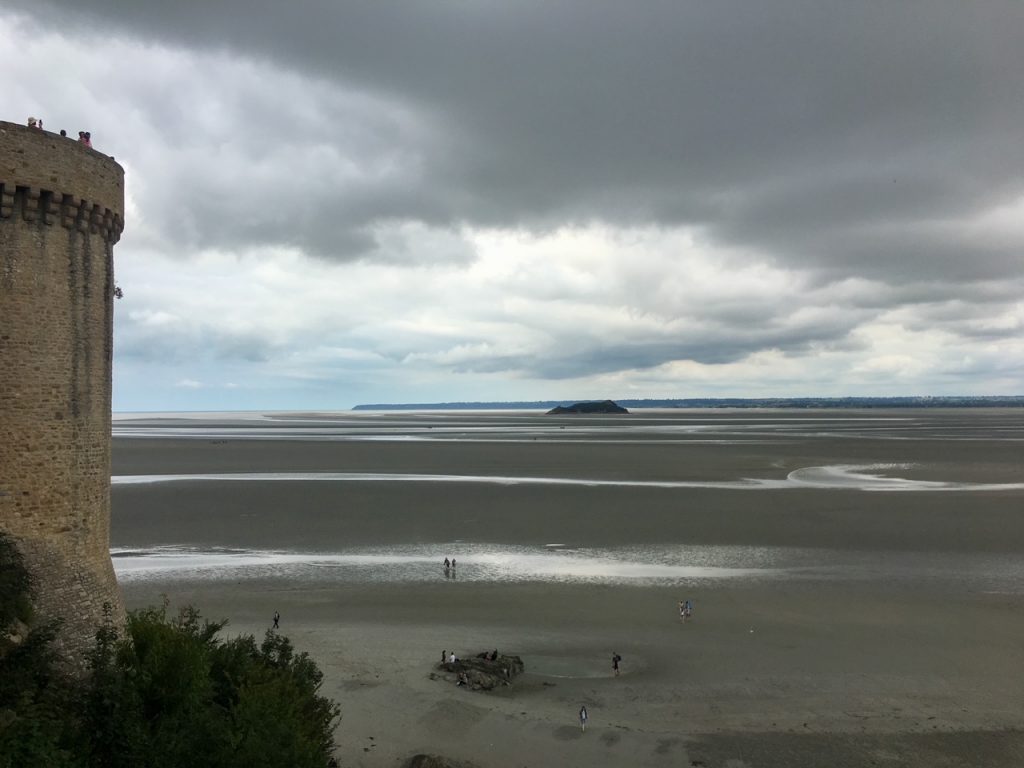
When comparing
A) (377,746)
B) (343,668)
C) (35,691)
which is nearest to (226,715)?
(35,691)

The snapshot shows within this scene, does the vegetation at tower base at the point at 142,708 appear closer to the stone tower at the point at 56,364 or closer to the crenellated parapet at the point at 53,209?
the stone tower at the point at 56,364

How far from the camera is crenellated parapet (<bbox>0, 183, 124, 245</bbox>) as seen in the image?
29.9 feet

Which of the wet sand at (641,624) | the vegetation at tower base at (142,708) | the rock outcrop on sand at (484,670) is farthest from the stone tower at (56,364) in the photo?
the rock outcrop on sand at (484,670)

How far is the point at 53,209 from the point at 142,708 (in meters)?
6.84

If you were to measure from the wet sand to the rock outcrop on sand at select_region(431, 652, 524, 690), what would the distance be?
1.09 feet

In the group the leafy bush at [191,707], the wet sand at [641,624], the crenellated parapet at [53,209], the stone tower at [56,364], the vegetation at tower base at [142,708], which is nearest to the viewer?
the vegetation at tower base at [142,708]

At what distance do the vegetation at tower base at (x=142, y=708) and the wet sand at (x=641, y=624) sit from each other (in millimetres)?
4119

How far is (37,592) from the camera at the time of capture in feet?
30.3

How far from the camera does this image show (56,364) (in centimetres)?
981

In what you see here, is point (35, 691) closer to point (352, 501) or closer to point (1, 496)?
point (1, 496)

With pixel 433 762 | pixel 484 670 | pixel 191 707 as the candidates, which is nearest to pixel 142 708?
pixel 191 707

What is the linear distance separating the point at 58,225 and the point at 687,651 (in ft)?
52.5

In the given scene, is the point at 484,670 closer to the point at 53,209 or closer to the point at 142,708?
the point at 142,708

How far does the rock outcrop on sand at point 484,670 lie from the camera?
1488cm
